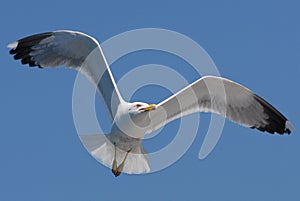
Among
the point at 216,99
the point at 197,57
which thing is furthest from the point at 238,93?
the point at 197,57

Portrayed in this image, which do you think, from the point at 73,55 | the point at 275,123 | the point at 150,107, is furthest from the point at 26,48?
the point at 275,123

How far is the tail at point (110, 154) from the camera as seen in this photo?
30.9 ft

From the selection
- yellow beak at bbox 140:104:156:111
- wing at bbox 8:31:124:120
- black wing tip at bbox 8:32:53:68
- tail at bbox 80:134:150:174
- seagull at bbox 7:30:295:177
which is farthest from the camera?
black wing tip at bbox 8:32:53:68

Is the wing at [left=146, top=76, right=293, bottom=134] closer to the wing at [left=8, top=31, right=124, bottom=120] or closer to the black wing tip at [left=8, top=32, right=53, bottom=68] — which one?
the wing at [left=8, top=31, right=124, bottom=120]

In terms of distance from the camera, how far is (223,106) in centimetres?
1030

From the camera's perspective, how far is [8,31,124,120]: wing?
9586 mm

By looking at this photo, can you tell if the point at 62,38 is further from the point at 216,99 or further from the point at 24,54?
the point at 216,99

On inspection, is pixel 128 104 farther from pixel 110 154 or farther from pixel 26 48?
pixel 26 48

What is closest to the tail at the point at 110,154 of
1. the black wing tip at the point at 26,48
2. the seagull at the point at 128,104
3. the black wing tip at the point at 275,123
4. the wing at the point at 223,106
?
the seagull at the point at 128,104

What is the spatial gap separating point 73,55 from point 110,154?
2.09m

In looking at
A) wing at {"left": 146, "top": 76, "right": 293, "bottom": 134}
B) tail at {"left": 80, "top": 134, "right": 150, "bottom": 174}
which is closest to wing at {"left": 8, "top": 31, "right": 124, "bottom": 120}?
tail at {"left": 80, "top": 134, "right": 150, "bottom": 174}

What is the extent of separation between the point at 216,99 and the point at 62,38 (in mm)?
3158

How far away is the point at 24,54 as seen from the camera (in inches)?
408

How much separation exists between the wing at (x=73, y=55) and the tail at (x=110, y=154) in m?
0.56
